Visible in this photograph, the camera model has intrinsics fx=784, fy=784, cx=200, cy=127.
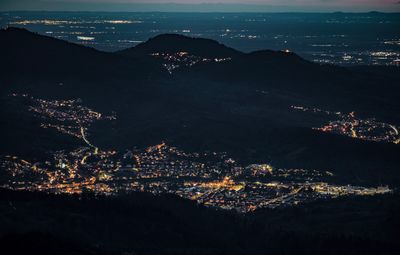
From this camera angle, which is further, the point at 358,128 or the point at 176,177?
the point at 358,128

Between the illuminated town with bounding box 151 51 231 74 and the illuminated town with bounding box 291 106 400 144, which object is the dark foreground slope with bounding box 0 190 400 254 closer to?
the illuminated town with bounding box 291 106 400 144

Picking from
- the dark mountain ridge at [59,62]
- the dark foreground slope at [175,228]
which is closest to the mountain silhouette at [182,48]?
the dark mountain ridge at [59,62]

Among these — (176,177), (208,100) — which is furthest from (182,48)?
(176,177)

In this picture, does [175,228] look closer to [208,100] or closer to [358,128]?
[358,128]

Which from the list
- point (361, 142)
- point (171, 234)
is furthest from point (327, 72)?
point (171, 234)

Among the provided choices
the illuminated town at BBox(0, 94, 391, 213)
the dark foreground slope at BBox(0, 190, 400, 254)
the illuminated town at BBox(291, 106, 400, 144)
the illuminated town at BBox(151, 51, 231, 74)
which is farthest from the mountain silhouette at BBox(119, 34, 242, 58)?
the dark foreground slope at BBox(0, 190, 400, 254)
